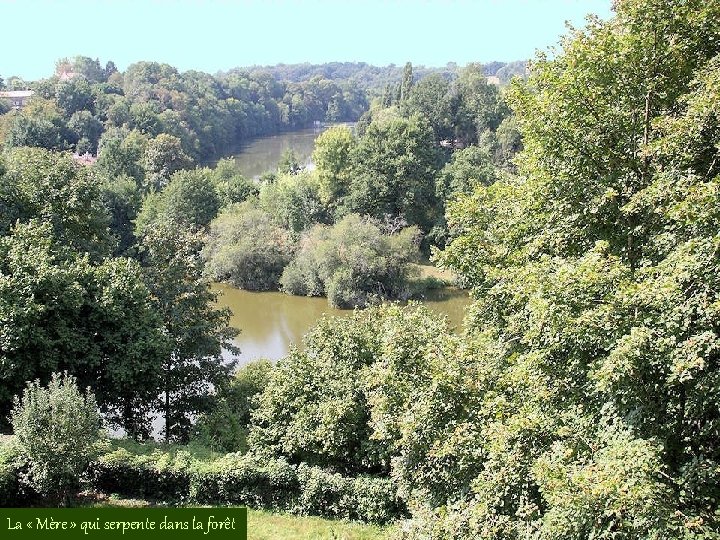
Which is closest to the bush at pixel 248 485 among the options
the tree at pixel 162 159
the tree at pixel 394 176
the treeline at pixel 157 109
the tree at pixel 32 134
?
the tree at pixel 394 176

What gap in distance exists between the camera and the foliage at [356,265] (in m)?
34.9

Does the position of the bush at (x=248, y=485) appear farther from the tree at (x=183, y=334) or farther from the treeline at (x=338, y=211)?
the treeline at (x=338, y=211)

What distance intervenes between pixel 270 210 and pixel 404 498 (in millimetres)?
35369

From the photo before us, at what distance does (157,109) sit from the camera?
84250 millimetres

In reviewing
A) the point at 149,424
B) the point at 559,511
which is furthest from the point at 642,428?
the point at 149,424

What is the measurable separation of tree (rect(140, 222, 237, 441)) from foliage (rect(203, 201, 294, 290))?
61.8 feet

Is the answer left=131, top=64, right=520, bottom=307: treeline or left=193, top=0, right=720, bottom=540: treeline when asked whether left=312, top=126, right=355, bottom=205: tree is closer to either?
left=131, top=64, right=520, bottom=307: treeline

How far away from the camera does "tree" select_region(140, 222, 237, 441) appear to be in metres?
18.2

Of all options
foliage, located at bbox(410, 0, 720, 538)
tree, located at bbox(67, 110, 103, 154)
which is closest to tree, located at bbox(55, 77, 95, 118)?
tree, located at bbox(67, 110, 103, 154)

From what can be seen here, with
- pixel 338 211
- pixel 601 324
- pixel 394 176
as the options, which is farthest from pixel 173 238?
pixel 394 176

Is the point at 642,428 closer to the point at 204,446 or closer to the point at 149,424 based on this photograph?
the point at 204,446

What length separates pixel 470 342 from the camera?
1246 cm

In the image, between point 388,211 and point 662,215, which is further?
point 388,211
